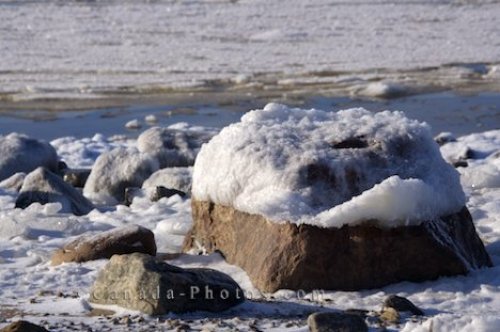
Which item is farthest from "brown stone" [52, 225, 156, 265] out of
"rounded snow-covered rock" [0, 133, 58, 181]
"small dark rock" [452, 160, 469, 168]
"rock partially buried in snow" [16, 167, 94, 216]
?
"rounded snow-covered rock" [0, 133, 58, 181]

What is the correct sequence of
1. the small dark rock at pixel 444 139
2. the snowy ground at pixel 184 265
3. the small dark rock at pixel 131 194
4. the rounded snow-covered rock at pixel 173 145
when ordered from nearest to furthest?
the snowy ground at pixel 184 265
the small dark rock at pixel 131 194
the rounded snow-covered rock at pixel 173 145
the small dark rock at pixel 444 139

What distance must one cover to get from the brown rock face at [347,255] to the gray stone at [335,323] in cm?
86

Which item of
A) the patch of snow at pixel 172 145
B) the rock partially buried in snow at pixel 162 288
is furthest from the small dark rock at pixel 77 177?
the rock partially buried in snow at pixel 162 288

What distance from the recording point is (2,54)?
65.4 feet

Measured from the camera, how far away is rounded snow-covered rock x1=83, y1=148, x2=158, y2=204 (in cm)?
875

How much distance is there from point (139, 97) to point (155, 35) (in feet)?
21.7

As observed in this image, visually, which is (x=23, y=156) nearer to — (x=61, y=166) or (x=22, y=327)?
(x=61, y=166)

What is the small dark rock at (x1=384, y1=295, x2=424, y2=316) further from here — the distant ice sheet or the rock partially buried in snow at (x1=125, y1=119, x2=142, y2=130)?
the distant ice sheet

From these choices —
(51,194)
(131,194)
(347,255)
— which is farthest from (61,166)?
(347,255)

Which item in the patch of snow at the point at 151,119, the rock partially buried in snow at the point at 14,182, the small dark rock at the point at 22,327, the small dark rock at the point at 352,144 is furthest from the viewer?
the patch of snow at the point at 151,119

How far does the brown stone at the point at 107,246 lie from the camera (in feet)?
18.8

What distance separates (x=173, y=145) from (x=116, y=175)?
1.18 meters

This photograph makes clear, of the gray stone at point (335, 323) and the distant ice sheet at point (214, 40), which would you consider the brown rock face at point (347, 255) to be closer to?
the gray stone at point (335, 323)

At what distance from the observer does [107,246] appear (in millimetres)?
5754
